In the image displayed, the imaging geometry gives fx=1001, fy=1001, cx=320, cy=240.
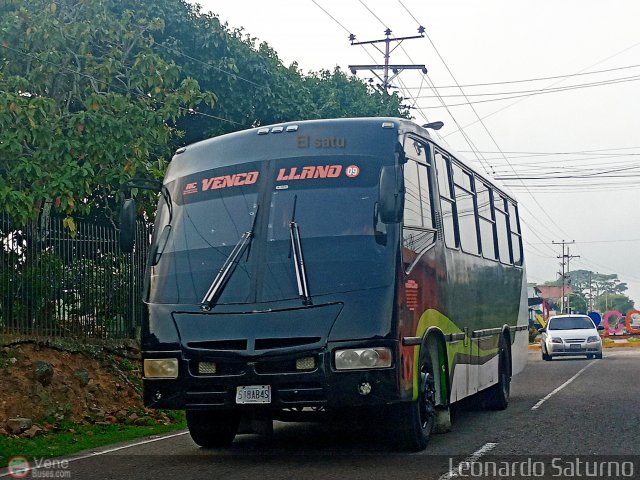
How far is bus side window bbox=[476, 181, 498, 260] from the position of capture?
534 inches

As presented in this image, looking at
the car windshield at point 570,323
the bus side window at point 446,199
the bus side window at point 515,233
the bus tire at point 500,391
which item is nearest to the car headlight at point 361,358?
the bus side window at point 446,199

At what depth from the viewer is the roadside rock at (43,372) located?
539 inches

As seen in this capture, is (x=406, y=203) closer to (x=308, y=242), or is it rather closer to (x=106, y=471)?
(x=308, y=242)

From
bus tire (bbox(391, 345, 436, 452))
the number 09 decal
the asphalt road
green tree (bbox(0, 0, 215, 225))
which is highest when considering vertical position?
green tree (bbox(0, 0, 215, 225))

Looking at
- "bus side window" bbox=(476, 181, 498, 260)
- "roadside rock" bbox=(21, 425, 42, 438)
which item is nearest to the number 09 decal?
"bus side window" bbox=(476, 181, 498, 260)

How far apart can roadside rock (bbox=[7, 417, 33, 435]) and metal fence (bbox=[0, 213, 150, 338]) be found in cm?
238

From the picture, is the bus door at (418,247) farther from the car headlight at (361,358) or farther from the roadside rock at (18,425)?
the roadside rock at (18,425)

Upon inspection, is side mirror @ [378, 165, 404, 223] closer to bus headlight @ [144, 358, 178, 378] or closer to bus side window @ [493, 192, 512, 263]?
bus headlight @ [144, 358, 178, 378]

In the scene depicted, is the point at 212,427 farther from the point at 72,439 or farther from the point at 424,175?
the point at 424,175

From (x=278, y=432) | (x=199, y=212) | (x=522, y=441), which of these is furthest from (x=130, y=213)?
(x=522, y=441)

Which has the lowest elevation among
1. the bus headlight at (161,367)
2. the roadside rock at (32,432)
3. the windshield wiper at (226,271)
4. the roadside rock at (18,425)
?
the roadside rock at (32,432)

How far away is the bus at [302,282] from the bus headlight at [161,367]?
0.04 feet

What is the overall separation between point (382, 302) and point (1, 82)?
370 inches

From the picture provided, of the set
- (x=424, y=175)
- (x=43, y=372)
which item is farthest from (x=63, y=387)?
(x=424, y=175)
